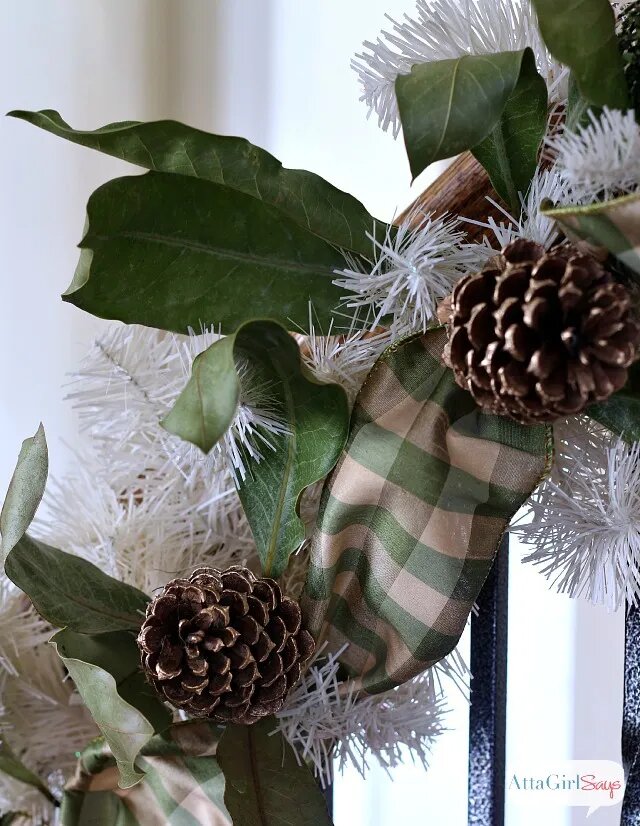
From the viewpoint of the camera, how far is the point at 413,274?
283 mm

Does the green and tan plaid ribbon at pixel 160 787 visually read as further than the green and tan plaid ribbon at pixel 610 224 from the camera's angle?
Yes

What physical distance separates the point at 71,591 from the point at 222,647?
75 mm

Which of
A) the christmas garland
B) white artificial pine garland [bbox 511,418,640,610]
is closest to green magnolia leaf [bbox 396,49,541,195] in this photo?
the christmas garland

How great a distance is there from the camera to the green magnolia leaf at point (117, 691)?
27 cm

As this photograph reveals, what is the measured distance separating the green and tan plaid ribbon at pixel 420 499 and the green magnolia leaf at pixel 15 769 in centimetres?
19

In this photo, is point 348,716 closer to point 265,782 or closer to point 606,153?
point 265,782

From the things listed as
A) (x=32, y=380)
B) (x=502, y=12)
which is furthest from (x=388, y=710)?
(x=32, y=380)

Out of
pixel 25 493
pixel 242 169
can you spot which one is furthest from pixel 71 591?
pixel 242 169

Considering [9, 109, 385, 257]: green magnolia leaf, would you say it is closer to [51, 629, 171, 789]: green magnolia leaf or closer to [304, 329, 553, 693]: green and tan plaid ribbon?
[304, 329, 553, 693]: green and tan plaid ribbon

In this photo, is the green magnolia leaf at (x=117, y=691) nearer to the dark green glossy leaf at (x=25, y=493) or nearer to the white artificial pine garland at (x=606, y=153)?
the dark green glossy leaf at (x=25, y=493)

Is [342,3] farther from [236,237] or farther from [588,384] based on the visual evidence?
[588,384]

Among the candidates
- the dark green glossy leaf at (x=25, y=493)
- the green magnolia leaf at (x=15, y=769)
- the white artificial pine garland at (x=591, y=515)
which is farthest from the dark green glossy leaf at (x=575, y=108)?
the green magnolia leaf at (x=15, y=769)

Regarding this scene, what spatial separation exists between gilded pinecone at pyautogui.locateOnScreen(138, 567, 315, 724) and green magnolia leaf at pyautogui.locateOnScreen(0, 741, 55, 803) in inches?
5.1

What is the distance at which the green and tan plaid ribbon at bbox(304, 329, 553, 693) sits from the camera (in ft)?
0.93
